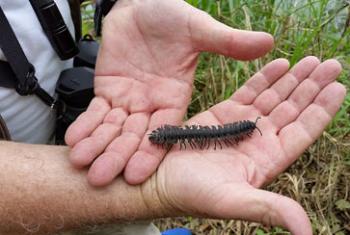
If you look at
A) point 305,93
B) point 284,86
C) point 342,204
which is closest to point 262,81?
point 284,86

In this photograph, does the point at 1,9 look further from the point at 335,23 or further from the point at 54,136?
the point at 335,23

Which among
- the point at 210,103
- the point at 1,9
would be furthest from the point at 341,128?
the point at 1,9

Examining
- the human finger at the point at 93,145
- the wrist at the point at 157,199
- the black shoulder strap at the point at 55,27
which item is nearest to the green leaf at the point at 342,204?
the wrist at the point at 157,199

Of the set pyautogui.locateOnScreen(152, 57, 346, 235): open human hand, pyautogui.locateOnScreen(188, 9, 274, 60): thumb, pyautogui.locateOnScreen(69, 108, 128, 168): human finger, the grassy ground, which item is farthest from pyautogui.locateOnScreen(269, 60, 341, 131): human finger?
the grassy ground

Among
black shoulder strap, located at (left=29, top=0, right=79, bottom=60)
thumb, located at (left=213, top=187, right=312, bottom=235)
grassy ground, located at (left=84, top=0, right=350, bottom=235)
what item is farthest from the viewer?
grassy ground, located at (left=84, top=0, right=350, bottom=235)

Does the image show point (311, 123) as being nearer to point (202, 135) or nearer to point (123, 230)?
point (202, 135)

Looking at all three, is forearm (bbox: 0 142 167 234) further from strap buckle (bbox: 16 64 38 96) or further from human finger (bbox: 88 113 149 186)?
strap buckle (bbox: 16 64 38 96)
